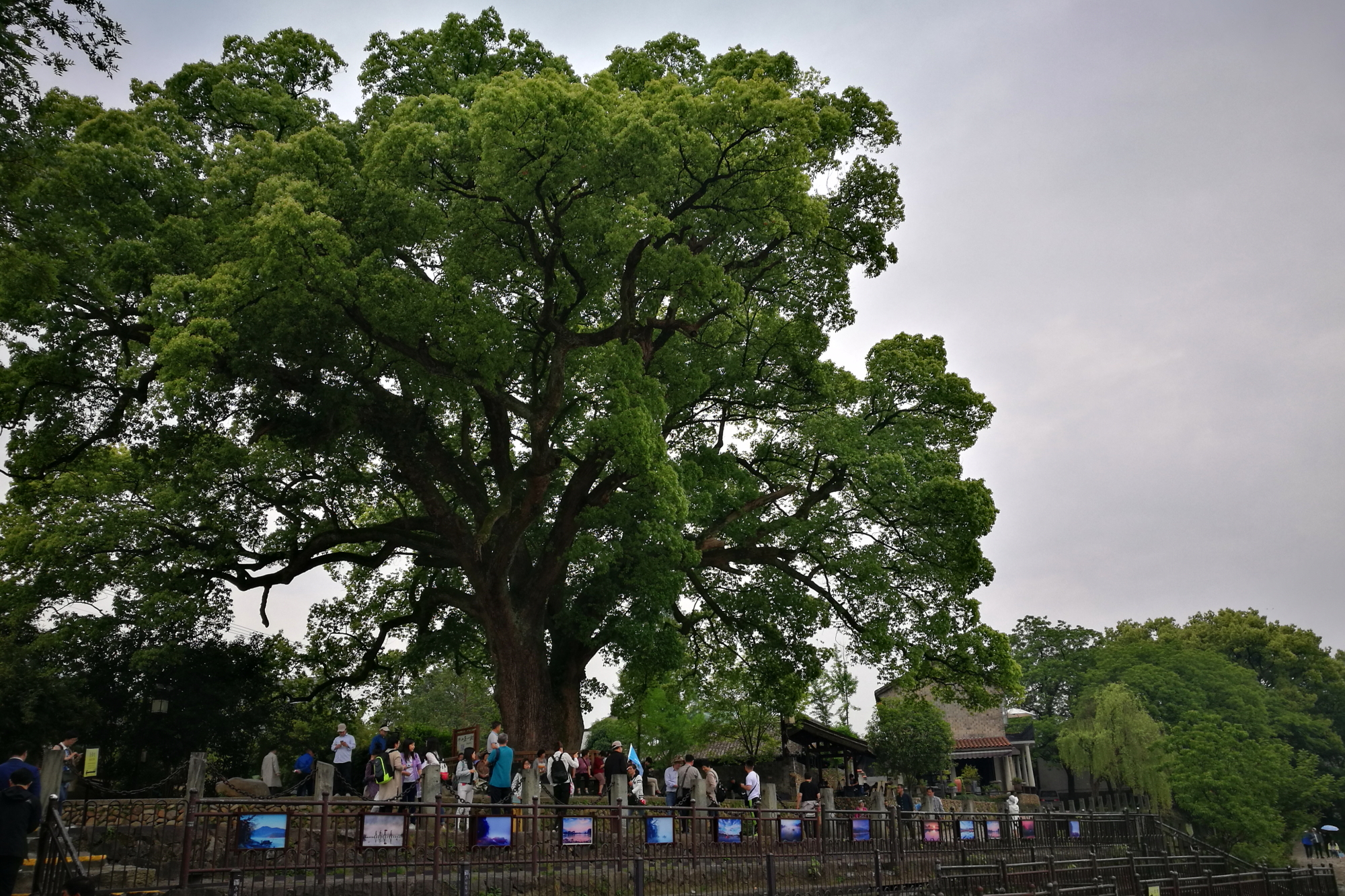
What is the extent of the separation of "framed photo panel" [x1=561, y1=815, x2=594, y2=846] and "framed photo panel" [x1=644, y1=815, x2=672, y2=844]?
Result: 0.88 metres

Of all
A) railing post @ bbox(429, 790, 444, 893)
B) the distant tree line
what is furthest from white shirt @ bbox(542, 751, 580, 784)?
the distant tree line

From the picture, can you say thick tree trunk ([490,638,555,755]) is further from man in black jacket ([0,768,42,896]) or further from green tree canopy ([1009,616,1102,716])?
green tree canopy ([1009,616,1102,716])

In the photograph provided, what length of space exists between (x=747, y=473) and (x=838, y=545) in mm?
3006

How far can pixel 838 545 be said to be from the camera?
2181cm

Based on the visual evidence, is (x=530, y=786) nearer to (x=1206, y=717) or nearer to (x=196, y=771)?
(x=196, y=771)

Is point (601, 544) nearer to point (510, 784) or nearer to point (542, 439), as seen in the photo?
point (542, 439)

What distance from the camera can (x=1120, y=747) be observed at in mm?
38969

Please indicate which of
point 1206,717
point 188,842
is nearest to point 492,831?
point 188,842

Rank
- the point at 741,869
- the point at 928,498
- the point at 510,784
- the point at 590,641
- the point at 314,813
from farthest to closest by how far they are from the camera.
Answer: the point at 590,641 < the point at 928,498 < the point at 510,784 < the point at 741,869 < the point at 314,813

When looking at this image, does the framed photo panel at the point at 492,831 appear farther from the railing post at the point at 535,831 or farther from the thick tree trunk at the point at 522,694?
the thick tree trunk at the point at 522,694

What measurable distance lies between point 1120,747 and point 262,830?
3801 centimetres

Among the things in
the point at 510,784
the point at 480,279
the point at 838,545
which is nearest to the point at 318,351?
the point at 480,279

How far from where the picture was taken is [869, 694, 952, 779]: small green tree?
1484 inches

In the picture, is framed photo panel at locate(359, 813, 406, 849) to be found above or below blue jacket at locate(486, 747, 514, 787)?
below
